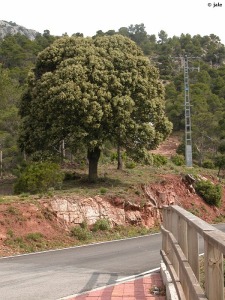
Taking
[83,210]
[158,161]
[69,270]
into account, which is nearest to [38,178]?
[83,210]

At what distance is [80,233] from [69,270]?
33.4 ft

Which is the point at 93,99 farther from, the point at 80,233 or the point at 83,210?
the point at 80,233

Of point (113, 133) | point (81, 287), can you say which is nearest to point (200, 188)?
point (113, 133)

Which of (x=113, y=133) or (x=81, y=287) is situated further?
(x=113, y=133)

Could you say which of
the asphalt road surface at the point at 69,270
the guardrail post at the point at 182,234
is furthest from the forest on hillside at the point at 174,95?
the guardrail post at the point at 182,234

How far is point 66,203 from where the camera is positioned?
23.9 meters

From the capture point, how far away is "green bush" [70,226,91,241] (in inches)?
875

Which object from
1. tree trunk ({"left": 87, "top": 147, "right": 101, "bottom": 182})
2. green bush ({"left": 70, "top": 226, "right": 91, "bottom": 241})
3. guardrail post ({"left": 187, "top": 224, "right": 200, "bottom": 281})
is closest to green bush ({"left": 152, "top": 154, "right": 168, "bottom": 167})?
tree trunk ({"left": 87, "top": 147, "right": 101, "bottom": 182})

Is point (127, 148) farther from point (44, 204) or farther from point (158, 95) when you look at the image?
point (44, 204)

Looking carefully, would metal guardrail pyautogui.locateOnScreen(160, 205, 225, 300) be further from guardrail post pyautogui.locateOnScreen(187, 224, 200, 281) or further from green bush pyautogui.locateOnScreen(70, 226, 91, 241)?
green bush pyautogui.locateOnScreen(70, 226, 91, 241)

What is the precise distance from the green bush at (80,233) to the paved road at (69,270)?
401 centimetres

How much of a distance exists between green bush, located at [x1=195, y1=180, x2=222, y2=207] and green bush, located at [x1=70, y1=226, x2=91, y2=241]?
14285 millimetres

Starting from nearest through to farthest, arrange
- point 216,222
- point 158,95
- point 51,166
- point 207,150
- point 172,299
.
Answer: point 172,299 < point 51,166 < point 158,95 < point 216,222 < point 207,150

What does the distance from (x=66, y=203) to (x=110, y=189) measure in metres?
4.26
